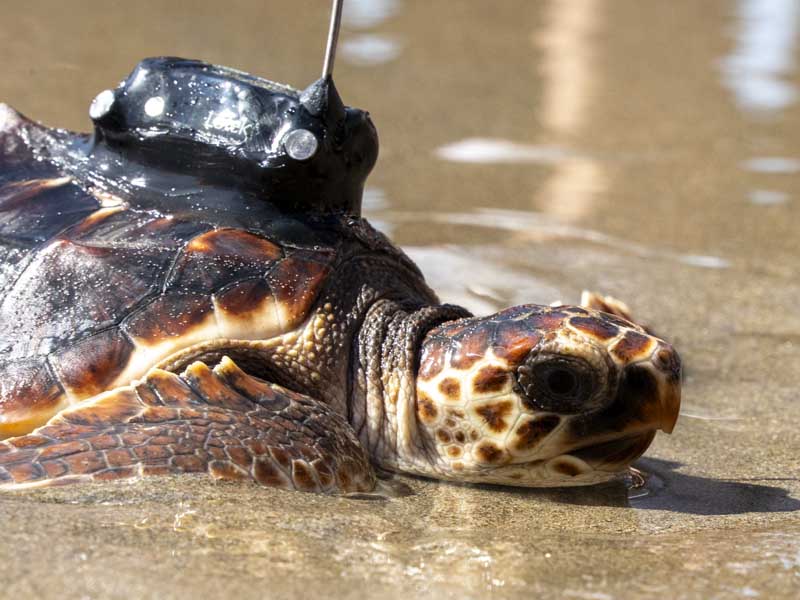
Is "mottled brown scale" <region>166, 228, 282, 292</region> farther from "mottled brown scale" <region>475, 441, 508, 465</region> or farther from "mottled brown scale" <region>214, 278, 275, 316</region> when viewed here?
"mottled brown scale" <region>475, 441, 508, 465</region>

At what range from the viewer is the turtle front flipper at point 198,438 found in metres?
2.35

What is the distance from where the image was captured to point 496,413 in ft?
9.25

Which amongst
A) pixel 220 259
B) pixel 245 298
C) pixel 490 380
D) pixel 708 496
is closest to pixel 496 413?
pixel 490 380

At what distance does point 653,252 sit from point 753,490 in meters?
2.30

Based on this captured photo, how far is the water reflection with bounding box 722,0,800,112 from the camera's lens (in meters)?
7.67

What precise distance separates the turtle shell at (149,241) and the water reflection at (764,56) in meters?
5.10

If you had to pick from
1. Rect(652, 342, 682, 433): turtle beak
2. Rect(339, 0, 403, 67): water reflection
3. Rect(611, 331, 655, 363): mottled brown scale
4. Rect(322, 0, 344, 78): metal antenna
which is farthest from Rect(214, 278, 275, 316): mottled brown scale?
Rect(339, 0, 403, 67): water reflection

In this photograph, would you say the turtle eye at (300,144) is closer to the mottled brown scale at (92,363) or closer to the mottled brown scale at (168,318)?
the mottled brown scale at (168,318)

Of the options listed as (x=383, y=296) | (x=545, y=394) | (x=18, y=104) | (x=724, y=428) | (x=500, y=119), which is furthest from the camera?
(x=500, y=119)

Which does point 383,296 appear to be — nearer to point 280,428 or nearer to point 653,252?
point 280,428

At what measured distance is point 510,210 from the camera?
5453 mm

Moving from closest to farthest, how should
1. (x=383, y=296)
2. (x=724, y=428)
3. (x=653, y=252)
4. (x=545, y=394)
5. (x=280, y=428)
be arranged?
(x=280, y=428)
(x=545, y=394)
(x=383, y=296)
(x=724, y=428)
(x=653, y=252)

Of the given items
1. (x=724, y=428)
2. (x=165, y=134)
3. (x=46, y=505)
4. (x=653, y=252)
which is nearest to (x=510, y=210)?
(x=653, y=252)

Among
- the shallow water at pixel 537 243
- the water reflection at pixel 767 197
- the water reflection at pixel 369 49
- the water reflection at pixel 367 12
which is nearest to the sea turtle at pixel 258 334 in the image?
the shallow water at pixel 537 243
